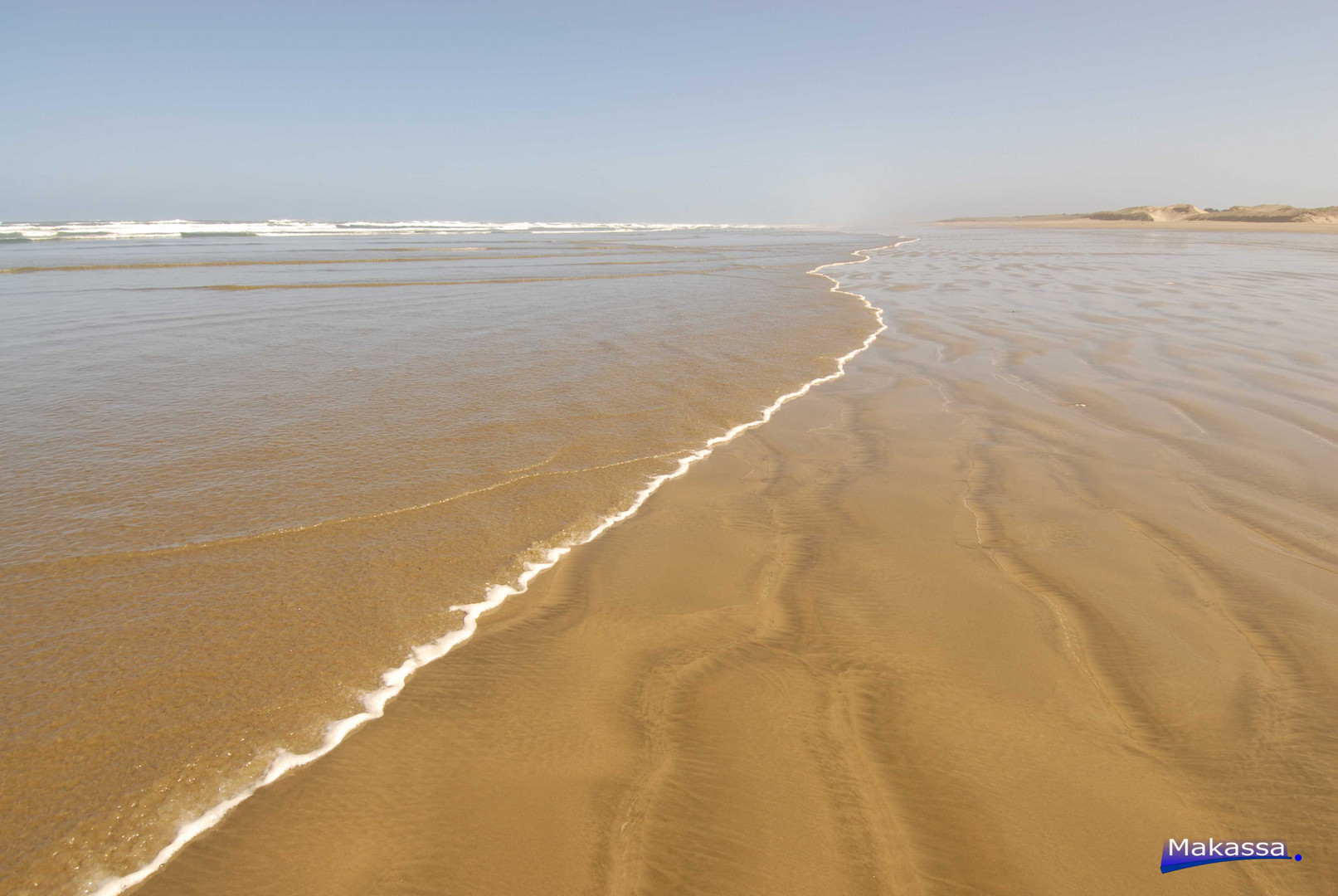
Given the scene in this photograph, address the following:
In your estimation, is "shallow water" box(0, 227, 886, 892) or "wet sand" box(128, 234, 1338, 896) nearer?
"wet sand" box(128, 234, 1338, 896)

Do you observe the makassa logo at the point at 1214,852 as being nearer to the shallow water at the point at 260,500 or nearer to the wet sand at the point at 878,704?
the wet sand at the point at 878,704

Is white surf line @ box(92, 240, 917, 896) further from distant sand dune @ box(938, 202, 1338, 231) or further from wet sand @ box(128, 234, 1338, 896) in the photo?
distant sand dune @ box(938, 202, 1338, 231)

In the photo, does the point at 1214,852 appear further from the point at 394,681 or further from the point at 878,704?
the point at 394,681

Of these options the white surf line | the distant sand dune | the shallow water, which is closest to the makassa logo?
the white surf line

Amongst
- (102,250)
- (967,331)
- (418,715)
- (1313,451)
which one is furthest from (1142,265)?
(102,250)

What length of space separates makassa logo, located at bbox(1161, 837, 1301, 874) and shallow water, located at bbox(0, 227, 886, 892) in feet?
7.46

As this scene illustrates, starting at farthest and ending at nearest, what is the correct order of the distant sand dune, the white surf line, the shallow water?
1. the distant sand dune
2. the shallow water
3. the white surf line

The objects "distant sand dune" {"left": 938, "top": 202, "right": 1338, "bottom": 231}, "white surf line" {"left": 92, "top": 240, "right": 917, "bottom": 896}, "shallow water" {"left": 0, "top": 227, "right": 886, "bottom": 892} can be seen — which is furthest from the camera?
"distant sand dune" {"left": 938, "top": 202, "right": 1338, "bottom": 231}

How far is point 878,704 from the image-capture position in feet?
6.81

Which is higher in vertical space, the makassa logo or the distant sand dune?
the distant sand dune

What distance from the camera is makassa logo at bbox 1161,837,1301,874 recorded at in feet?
5.21

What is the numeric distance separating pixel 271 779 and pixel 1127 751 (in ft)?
7.99

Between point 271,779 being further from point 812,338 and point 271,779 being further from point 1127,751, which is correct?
point 812,338

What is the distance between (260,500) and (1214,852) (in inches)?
156
